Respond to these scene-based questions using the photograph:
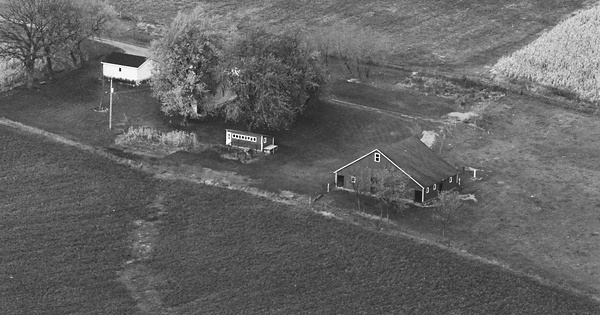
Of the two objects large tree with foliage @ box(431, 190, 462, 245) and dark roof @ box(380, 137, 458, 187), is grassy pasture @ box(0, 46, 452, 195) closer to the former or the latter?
dark roof @ box(380, 137, 458, 187)

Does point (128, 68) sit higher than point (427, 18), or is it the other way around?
point (427, 18)

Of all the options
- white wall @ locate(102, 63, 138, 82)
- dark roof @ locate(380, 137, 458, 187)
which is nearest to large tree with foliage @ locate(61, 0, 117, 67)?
white wall @ locate(102, 63, 138, 82)

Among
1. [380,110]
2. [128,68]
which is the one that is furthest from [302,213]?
[128,68]

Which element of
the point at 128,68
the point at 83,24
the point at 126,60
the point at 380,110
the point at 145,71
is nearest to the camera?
the point at 380,110

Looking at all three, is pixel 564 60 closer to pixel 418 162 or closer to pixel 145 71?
pixel 418 162

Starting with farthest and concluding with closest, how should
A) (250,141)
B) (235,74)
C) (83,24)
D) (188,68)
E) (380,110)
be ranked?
(83,24)
(380,110)
(188,68)
(235,74)
(250,141)

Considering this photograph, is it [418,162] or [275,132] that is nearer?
[418,162]

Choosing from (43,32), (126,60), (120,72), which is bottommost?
(120,72)
